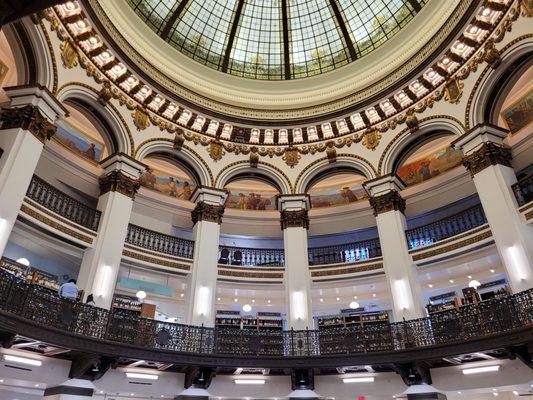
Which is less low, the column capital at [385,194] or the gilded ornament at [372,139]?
the gilded ornament at [372,139]

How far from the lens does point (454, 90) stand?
52.6 ft

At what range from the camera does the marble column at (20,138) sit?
11043 mm

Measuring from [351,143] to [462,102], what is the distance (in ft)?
15.9

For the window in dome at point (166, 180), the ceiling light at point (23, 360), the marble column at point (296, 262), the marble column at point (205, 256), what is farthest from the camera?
the window in dome at point (166, 180)

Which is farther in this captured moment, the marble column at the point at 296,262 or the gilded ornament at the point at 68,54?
the marble column at the point at 296,262

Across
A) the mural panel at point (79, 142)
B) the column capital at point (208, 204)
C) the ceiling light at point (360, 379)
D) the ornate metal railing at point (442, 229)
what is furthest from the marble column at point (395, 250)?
the mural panel at point (79, 142)

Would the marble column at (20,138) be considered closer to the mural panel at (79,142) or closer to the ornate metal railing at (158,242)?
the ornate metal railing at (158,242)

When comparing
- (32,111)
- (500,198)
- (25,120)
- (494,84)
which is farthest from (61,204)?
(494,84)

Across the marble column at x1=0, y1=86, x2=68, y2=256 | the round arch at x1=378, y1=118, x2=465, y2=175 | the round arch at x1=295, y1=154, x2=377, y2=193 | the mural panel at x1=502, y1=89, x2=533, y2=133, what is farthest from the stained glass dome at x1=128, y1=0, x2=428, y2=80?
the marble column at x1=0, y1=86, x2=68, y2=256

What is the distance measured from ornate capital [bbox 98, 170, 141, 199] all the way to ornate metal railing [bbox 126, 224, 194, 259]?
1.41 m

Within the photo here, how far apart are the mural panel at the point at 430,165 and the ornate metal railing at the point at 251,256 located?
7.83m

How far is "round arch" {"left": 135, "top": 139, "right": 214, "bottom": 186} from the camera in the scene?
17.6m

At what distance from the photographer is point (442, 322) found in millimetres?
11734

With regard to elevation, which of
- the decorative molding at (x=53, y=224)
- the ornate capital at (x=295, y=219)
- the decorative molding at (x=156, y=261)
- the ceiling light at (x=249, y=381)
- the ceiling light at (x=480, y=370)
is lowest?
the ceiling light at (x=249, y=381)
